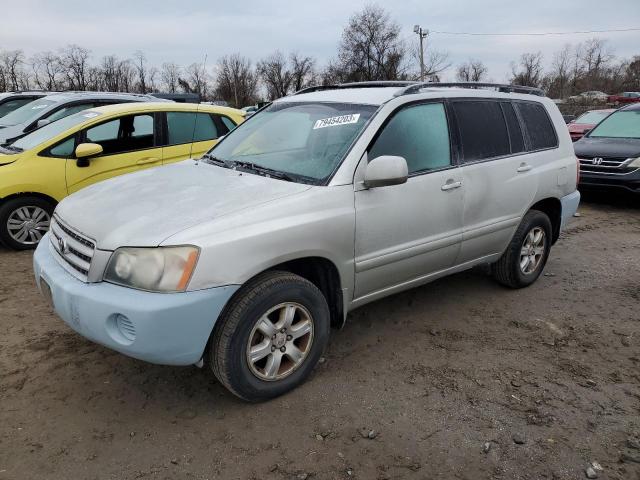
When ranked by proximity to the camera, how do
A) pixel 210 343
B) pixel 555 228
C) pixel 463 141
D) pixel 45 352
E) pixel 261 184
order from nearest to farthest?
pixel 210 343 → pixel 261 184 → pixel 45 352 → pixel 463 141 → pixel 555 228

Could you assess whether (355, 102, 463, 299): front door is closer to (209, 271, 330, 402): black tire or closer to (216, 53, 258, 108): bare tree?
(209, 271, 330, 402): black tire

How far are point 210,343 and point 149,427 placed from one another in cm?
55

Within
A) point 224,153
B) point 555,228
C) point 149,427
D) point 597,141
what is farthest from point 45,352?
point 597,141

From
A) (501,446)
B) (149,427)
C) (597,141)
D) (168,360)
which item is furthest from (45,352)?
(597,141)

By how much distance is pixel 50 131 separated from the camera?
242 inches

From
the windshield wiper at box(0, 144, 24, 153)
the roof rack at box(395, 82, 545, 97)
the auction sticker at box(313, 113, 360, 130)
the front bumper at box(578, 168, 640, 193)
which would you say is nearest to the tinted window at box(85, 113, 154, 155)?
the windshield wiper at box(0, 144, 24, 153)

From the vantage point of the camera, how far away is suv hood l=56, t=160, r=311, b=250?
2658 millimetres

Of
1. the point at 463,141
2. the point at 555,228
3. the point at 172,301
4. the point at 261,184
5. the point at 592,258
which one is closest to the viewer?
the point at 172,301

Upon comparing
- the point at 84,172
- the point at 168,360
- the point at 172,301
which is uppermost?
the point at 84,172

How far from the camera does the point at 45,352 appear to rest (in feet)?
11.3

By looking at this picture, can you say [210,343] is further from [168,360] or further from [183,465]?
[183,465]

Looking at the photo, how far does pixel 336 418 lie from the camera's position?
2826mm

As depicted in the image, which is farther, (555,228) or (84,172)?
(84,172)

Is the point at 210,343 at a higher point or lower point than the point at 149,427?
higher
